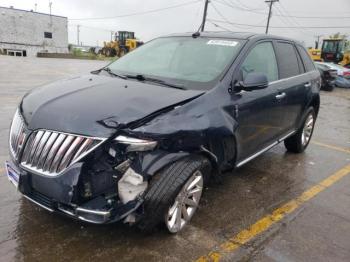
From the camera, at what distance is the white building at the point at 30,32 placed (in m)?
48.5

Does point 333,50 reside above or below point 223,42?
above

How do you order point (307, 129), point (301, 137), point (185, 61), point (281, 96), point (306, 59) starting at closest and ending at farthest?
point (185, 61), point (281, 96), point (306, 59), point (301, 137), point (307, 129)

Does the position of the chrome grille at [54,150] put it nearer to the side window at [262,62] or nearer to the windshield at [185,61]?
the windshield at [185,61]

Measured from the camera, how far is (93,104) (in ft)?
9.31

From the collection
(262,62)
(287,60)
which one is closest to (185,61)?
(262,62)

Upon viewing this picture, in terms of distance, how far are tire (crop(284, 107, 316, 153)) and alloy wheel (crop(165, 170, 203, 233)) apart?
311 cm

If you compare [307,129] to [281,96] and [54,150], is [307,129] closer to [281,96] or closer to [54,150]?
[281,96]

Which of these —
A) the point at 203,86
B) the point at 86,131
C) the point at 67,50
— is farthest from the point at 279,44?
the point at 67,50

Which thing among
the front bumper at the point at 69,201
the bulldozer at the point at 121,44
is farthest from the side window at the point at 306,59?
the bulldozer at the point at 121,44

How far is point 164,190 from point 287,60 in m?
3.09

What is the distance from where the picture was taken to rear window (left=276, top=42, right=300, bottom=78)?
15.4ft

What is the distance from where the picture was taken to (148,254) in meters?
2.85

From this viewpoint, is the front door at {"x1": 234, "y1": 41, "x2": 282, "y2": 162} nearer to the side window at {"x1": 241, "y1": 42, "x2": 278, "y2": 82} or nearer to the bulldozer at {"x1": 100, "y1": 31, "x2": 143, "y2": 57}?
the side window at {"x1": 241, "y1": 42, "x2": 278, "y2": 82}

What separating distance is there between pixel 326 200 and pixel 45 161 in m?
3.25
